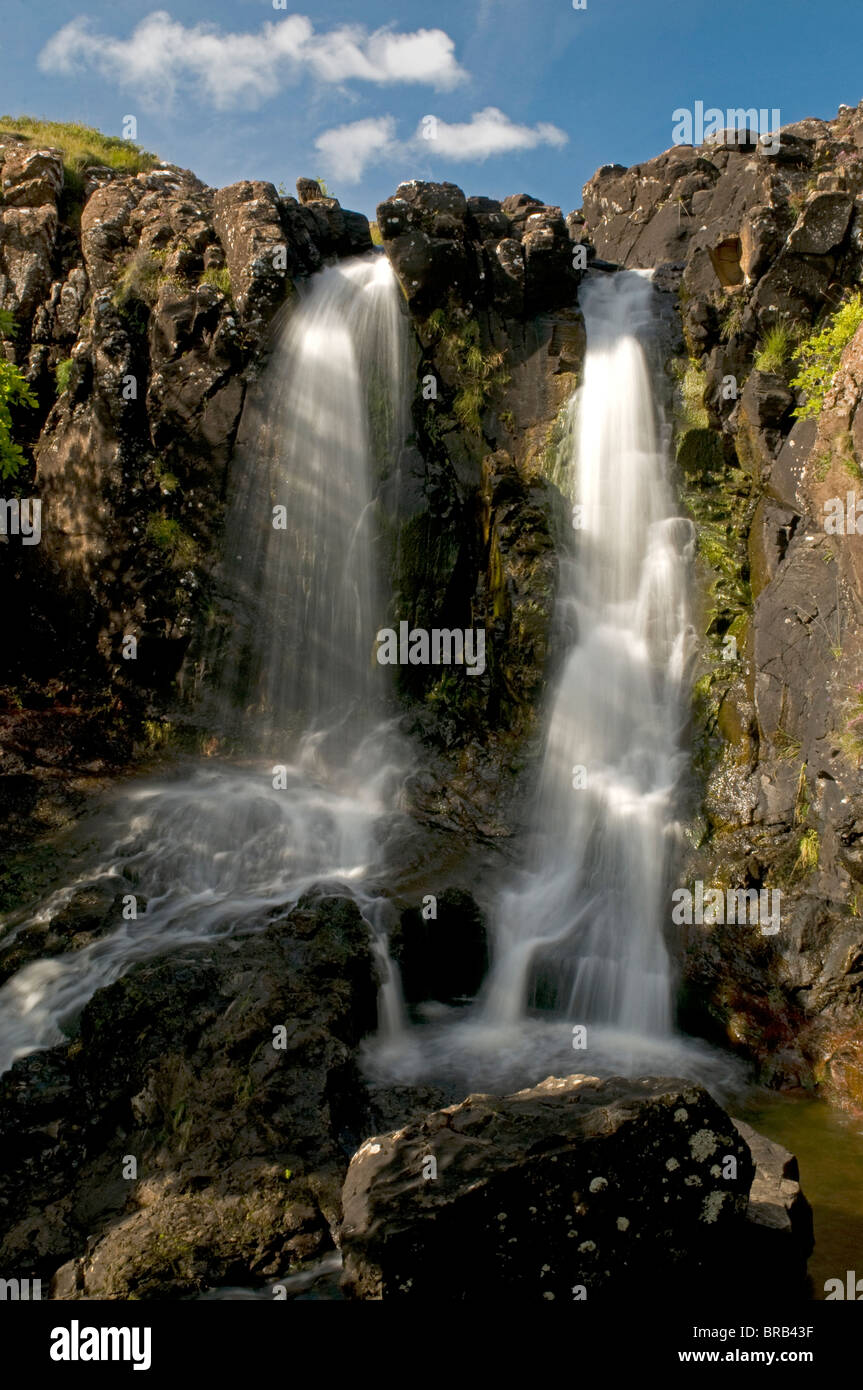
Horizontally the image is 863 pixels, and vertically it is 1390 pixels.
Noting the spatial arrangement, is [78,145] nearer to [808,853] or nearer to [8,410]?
[8,410]

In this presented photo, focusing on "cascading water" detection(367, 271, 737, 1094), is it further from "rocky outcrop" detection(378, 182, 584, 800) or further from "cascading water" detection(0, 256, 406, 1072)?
"cascading water" detection(0, 256, 406, 1072)

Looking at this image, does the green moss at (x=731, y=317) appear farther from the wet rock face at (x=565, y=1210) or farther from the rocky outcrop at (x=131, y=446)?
the wet rock face at (x=565, y=1210)

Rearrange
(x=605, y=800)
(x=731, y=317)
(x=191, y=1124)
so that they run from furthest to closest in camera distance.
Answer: (x=731, y=317)
(x=605, y=800)
(x=191, y=1124)

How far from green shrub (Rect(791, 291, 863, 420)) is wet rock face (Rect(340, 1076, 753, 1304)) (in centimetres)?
795

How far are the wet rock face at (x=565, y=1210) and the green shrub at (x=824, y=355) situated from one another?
7950mm

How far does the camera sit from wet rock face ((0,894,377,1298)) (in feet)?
17.7

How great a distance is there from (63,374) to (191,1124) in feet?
39.2

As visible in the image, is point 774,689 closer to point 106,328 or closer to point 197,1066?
point 197,1066

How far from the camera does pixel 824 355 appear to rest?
34.6ft

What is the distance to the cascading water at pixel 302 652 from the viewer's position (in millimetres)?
9961

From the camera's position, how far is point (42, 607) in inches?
539

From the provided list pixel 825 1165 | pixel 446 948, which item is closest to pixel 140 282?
pixel 446 948

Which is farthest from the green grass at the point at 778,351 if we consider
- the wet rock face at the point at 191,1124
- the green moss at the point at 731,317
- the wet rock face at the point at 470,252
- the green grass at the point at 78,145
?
the green grass at the point at 78,145
